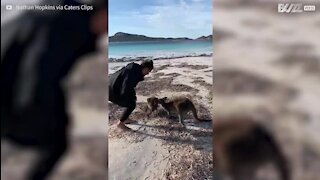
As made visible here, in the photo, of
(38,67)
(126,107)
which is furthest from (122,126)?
(38,67)

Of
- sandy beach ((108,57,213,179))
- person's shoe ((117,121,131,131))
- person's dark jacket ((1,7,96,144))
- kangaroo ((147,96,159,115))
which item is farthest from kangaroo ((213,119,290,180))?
person's dark jacket ((1,7,96,144))

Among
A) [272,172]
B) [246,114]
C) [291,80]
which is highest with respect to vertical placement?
[291,80]

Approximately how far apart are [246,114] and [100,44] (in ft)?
2.03

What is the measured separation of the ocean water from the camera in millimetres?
1843

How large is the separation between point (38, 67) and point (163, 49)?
48cm

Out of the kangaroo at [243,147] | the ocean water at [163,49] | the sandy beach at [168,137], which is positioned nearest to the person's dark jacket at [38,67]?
the ocean water at [163,49]

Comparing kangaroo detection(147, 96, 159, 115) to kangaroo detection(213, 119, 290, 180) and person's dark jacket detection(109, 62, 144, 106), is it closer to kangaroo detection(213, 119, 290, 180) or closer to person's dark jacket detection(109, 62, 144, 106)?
person's dark jacket detection(109, 62, 144, 106)

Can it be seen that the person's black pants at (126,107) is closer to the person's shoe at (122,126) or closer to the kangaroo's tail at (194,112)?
the person's shoe at (122,126)

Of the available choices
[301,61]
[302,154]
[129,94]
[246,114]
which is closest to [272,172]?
[302,154]

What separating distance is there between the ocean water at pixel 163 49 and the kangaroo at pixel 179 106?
0.58 feet

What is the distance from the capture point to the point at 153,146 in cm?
187

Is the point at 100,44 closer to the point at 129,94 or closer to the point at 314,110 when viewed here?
the point at 129,94

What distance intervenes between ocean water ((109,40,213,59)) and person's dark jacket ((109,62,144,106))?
0.05 m

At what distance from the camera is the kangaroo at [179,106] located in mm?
1871
